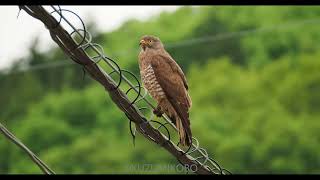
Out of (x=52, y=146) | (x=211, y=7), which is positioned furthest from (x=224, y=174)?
(x=211, y=7)

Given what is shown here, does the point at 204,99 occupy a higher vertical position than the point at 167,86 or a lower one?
lower

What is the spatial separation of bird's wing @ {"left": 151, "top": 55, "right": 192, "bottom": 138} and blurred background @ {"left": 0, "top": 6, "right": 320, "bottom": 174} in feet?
104

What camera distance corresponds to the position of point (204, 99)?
1800 inches

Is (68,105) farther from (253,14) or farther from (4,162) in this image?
(253,14)

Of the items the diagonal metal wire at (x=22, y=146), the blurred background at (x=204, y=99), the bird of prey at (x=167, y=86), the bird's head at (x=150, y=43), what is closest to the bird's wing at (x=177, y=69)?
the bird of prey at (x=167, y=86)

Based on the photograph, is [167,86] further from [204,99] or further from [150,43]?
[204,99]

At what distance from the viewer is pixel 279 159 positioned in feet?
133

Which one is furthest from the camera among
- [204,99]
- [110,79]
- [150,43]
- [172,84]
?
[204,99]

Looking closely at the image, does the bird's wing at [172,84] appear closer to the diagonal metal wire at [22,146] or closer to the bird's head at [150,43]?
the bird's head at [150,43]

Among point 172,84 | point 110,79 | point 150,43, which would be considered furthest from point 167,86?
point 110,79

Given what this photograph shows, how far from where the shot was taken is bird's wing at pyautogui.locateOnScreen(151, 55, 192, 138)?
4.69 meters

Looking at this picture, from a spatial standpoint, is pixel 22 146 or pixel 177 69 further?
pixel 177 69

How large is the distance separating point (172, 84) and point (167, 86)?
0.12 feet

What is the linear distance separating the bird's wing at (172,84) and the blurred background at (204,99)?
3156 centimetres
